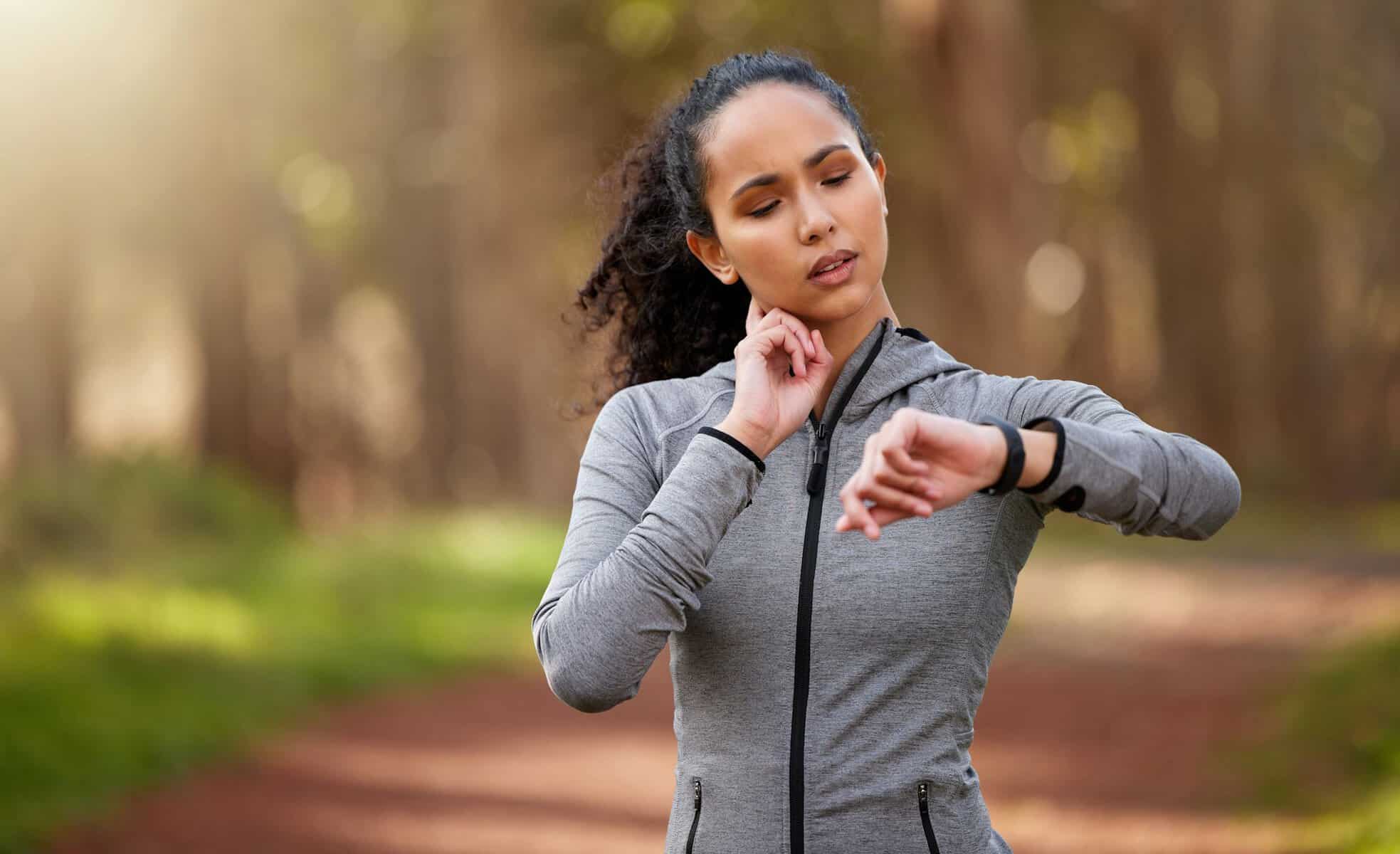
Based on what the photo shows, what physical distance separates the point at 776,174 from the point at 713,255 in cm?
28

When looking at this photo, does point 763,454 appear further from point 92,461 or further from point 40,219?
point 40,219

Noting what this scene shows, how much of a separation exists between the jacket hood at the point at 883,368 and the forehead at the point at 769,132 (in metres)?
0.31

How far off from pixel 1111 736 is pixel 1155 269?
13.4 metres

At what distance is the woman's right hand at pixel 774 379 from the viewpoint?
8.36 ft

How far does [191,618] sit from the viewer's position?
11.1 m

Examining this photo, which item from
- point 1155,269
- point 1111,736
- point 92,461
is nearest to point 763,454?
point 1111,736

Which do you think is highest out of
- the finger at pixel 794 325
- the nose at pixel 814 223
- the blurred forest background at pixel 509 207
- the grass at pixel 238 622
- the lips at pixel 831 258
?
the blurred forest background at pixel 509 207

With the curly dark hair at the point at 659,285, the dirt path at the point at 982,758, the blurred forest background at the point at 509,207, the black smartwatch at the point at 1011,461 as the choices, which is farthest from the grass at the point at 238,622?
the black smartwatch at the point at 1011,461

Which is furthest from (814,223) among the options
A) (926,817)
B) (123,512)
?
(123,512)

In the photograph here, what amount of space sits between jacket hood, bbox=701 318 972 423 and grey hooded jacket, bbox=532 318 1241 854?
14mm

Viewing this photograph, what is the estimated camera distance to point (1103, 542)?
18.0 meters

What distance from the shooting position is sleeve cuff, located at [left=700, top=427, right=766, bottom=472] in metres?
2.51

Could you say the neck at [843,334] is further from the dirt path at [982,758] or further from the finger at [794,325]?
the dirt path at [982,758]

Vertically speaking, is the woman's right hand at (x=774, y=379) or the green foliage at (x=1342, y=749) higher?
the green foliage at (x=1342, y=749)
